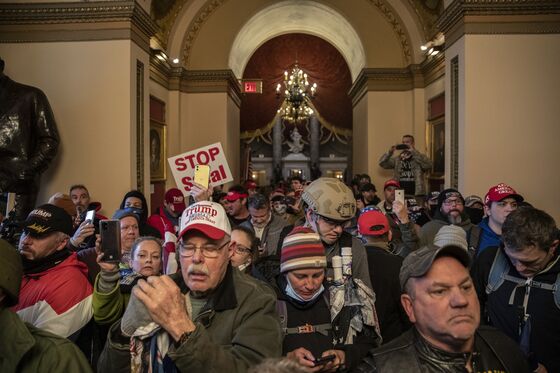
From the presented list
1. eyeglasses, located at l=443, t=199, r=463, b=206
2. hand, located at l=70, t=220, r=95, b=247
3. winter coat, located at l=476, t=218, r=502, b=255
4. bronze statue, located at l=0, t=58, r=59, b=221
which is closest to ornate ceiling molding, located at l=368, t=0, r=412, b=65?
eyeglasses, located at l=443, t=199, r=463, b=206

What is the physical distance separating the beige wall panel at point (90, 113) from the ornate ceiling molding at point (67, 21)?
183 mm

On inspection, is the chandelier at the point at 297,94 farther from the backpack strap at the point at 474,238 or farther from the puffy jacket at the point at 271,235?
the backpack strap at the point at 474,238

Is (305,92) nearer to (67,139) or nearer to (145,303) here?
(67,139)

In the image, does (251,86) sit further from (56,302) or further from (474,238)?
(56,302)

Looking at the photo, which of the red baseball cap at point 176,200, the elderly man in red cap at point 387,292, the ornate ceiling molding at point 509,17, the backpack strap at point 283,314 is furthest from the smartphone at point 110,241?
the ornate ceiling molding at point 509,17

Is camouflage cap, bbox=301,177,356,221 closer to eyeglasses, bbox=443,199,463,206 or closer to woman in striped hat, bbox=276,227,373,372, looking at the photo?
woman in striped hat, bbox=276,227,373,372

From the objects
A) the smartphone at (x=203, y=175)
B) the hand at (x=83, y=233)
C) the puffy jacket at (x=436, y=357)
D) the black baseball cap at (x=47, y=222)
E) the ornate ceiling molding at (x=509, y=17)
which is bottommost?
the puffy jacket at (x=436, y=357)

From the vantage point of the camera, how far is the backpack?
307 cm

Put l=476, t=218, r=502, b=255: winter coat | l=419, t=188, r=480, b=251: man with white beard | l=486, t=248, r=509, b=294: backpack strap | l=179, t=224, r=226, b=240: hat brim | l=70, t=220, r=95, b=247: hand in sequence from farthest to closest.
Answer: l=419, t=188, r=480, b=251: man with white beard < l=476, t=218, r=502, b=255: winter coat < l=70, t=220, r=95, b=247: hand < l=486, t=248, r=509, b=294: backpack strap < l=179, t=224, r=226, b=240: hat brim

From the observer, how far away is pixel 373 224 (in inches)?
159

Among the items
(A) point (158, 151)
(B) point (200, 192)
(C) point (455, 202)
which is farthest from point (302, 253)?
(A) point (158, 151)

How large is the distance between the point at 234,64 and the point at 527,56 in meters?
11.7

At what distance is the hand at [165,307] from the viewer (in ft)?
6.39

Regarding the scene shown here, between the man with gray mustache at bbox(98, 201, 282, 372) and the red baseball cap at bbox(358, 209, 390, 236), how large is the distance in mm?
1679
